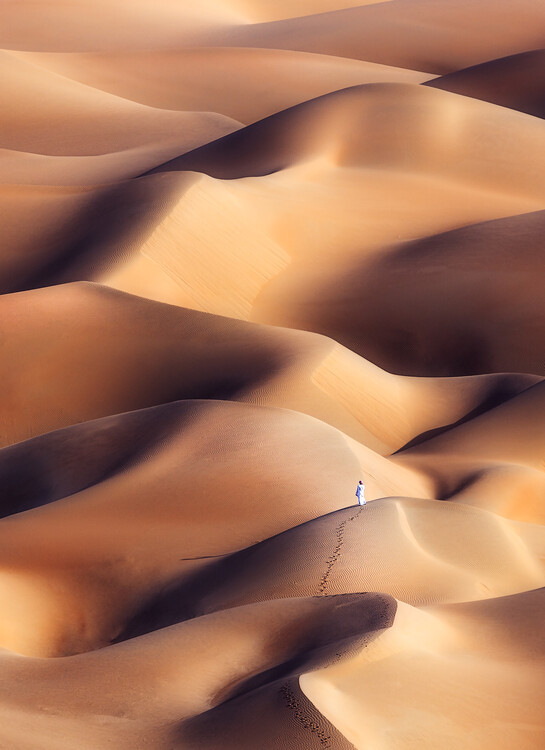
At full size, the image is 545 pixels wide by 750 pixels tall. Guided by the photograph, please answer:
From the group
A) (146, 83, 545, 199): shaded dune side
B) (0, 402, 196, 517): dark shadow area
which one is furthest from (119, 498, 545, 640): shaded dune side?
(146, 83, 545, 199): shaded dune side

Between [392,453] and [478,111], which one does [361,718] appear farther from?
[478,111]

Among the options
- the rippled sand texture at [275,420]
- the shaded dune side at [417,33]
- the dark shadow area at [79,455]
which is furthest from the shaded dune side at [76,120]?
the dark shadow area at [79,455]

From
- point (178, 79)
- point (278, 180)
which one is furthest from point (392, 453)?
point (178, 79)

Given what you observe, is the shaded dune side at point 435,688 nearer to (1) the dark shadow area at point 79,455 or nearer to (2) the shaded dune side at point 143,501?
(2) the shaded dune side at point 143,501

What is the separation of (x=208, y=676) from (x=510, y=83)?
37.5m

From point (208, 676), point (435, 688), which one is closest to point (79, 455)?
point (208, 676)

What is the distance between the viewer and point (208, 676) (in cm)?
858

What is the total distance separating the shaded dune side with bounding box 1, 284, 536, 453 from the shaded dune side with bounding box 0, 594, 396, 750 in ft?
31.6

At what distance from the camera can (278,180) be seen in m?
30.0

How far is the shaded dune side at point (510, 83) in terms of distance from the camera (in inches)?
1670

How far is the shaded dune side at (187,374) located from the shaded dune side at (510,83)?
23.0 meters

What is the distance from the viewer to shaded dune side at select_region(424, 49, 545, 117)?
139 ft

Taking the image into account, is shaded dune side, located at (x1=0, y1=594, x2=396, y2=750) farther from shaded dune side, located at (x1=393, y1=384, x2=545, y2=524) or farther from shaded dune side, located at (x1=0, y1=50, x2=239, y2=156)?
shaded dune side, located at (x1=0, y1=50, x2=239, y2=156)

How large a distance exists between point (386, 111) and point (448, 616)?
25.3m
